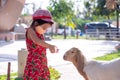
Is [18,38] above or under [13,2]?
under

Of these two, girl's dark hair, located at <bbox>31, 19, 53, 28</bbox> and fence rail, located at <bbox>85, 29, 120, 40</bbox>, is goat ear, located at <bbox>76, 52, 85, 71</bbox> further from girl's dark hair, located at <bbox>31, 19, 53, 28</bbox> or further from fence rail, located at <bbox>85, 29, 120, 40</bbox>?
fence rail, located at <bbox>85, 29, 120, 40</bbox>

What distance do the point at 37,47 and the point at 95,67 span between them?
1331 millimetres

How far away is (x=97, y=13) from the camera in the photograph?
38.3m

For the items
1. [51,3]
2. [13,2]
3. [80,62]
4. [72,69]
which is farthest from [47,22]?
[51,3]

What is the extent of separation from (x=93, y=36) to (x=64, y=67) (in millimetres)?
24448

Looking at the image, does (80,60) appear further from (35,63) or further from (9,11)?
(9,11)

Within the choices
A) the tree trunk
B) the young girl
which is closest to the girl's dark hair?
the young girl

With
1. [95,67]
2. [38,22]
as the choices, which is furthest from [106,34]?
[38,22]

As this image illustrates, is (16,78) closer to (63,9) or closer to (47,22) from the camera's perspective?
(47,22)

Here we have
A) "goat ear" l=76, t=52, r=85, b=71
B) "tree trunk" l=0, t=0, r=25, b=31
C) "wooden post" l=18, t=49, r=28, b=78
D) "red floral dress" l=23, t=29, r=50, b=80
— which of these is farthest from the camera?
"tree trunk" l=0, t=0, r=25, b=31

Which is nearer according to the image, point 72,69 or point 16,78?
point 16,78

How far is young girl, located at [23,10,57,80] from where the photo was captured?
15.1 feet

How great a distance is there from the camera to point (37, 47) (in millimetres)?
4746

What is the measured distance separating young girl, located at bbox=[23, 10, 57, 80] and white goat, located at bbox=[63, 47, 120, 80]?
1.02 meters
